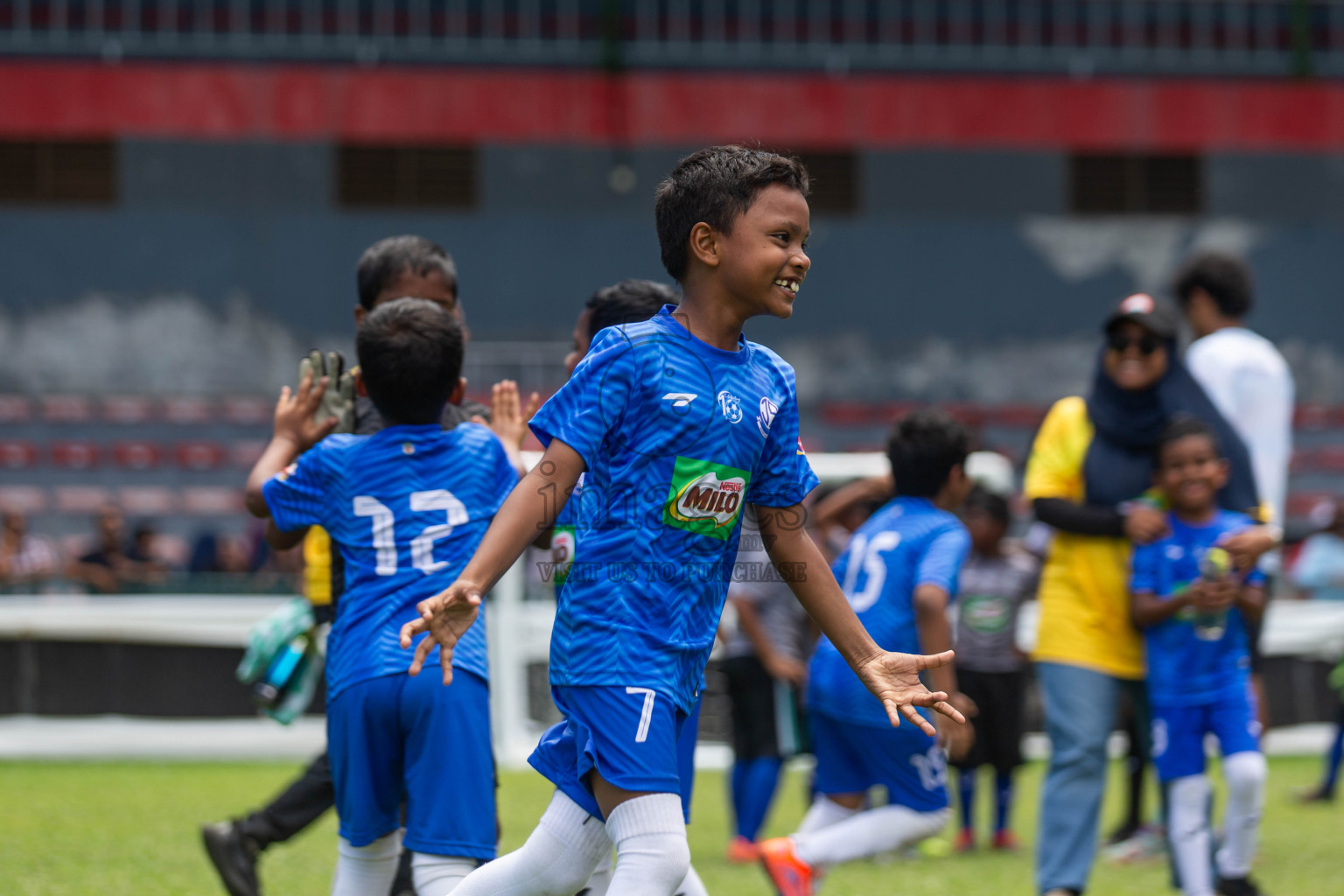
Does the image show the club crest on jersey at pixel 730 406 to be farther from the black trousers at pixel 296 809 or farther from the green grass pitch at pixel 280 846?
the green grass pitch at pixel 280 846

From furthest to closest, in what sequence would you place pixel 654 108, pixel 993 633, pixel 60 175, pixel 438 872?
Answer: pixel 654 108 → pixel 60 175 → pixel 993 633 → pixel 438 872

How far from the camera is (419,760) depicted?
2.96 metres

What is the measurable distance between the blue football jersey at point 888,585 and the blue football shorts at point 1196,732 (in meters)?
0.66

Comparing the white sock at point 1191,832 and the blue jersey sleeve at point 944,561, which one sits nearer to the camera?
the white sock at point 1191,832

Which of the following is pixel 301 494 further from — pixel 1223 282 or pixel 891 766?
pixel 1223 282

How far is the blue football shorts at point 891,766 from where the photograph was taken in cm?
401

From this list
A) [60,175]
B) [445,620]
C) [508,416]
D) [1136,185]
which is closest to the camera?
[445,620]

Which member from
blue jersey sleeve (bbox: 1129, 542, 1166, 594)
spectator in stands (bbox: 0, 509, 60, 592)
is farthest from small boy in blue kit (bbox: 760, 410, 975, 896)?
spectator in stands (bbox: 0, 509, 60, 592)

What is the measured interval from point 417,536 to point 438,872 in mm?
681

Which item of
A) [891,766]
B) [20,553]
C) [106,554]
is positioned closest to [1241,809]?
[891,766]

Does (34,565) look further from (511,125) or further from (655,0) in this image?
(655,0)

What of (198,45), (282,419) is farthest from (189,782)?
(198,45)

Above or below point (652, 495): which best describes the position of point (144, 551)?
below

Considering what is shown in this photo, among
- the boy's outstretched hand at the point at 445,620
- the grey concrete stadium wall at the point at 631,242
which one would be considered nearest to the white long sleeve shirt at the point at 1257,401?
the boy's outstretched hand at the point at 445,620
